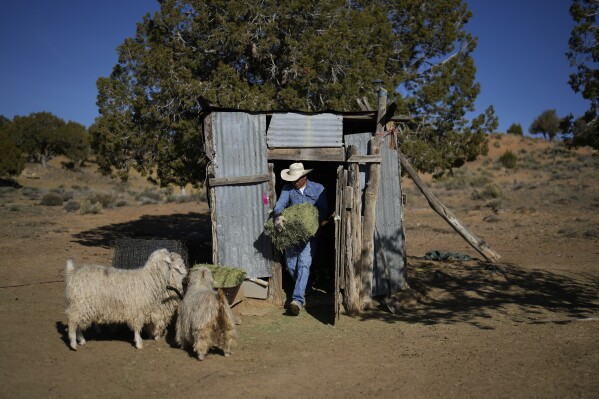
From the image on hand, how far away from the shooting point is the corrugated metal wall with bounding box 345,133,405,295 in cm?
894

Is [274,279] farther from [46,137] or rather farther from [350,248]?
[46,137]

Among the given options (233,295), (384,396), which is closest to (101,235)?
(233,295)

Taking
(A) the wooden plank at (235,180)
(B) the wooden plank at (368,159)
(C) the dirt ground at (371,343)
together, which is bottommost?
(C) the dirt ground at (371,343)

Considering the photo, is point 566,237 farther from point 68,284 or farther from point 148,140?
point 68,284

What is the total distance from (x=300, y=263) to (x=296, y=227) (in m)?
0.67

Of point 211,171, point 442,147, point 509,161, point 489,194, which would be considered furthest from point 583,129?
point 509,161

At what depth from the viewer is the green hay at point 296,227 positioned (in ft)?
26.1

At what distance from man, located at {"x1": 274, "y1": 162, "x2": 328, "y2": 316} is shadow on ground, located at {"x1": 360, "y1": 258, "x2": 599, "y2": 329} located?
122cm

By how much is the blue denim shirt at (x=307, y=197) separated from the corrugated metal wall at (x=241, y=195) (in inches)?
14.5

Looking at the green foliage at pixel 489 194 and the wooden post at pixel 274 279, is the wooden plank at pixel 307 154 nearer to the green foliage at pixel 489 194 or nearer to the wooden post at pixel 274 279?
the wooden post at pixel 274 279

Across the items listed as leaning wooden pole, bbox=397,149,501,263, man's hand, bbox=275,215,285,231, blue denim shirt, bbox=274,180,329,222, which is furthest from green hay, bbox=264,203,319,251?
leaning wooden pole, bbox=397,149,501,263

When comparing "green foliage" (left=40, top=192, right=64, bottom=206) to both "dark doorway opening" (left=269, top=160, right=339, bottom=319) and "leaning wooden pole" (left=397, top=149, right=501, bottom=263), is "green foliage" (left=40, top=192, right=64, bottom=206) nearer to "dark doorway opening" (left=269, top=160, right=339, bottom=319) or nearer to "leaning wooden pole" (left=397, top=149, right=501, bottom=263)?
"dark doorway opening" (left=269, top=160, right=339, bottom=319)

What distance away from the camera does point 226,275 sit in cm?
793


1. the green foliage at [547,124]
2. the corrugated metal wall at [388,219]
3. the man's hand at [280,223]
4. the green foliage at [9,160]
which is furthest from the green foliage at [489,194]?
the green foliage at [547,124]
